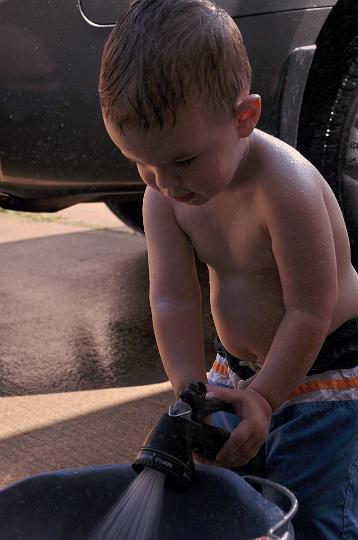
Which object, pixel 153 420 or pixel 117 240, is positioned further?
pixel 117 240

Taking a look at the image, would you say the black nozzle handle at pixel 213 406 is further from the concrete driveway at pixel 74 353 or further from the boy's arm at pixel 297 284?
the concrete driveway at pixel 74 353

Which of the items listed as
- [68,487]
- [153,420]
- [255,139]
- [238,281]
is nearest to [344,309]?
[238,281]

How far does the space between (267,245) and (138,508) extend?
1.91 ft

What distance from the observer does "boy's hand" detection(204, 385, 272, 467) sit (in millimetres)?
1771

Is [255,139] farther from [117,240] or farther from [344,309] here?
[117,240]

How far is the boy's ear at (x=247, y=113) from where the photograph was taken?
5.87ft

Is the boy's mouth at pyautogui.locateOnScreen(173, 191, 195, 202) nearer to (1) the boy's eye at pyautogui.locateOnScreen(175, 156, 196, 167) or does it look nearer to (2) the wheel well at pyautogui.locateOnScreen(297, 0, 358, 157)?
(1) the boy's eye at pyautogui.locateOnScreen(175, 156, 196, 167)

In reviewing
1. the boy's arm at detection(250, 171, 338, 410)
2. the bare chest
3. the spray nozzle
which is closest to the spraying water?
the spray nozzle

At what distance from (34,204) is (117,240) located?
1.99m

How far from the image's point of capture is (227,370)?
7.41ft

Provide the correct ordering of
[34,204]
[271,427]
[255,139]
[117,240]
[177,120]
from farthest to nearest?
1. [117,240]
2. [34,204]
3. [271,427]
4. [255,139]
5. [177,120]

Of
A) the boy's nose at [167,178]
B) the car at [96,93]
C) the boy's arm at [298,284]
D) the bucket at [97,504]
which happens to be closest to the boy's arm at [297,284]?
the boy's arm at [298,284]

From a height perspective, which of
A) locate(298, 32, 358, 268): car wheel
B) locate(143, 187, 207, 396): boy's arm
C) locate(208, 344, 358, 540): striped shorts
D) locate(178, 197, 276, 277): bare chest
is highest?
locate(178, 197, 276, 277): bare chest

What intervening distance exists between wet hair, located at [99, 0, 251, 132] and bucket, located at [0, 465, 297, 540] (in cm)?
59
